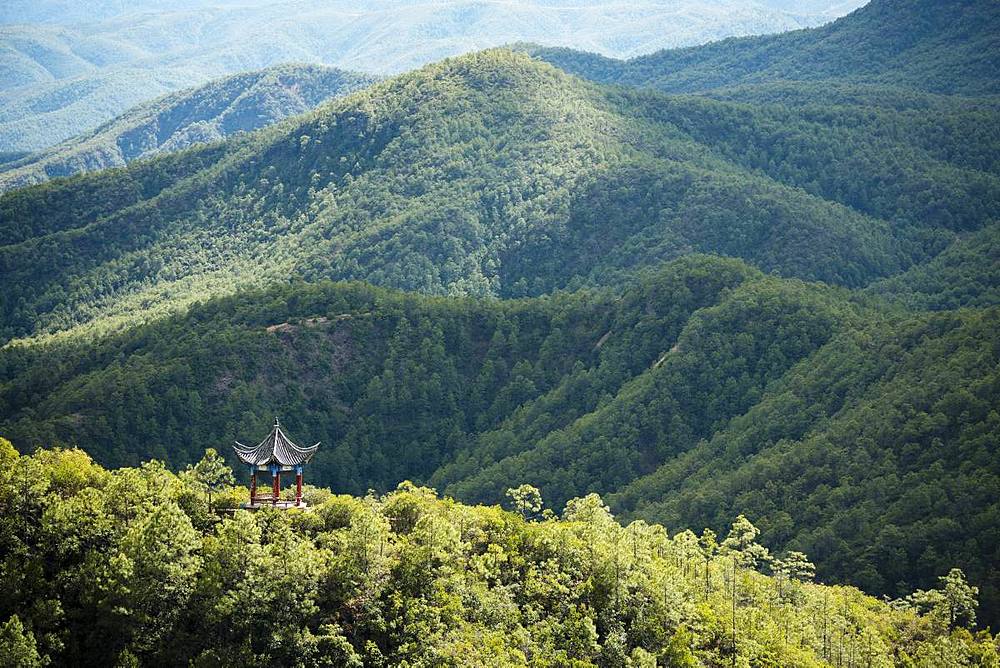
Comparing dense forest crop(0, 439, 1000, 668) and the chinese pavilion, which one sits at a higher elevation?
the chinese pavilion

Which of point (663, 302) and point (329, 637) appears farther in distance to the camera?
point (663, 302)

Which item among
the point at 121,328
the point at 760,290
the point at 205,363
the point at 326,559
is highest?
the point at 326,559

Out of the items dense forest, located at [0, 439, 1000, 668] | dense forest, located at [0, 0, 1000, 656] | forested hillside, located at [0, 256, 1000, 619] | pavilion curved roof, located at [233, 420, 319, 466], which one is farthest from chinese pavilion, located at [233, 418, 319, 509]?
forested hillside, located at [0, 256, 1000, 619]

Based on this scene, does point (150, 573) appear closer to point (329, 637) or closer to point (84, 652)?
point (84, 652)

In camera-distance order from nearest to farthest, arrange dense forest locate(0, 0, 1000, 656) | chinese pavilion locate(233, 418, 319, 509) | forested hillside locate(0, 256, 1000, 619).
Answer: dense forest locate(0, 0, 1000, 656) → chinese pavilion locate(233, 418, 319, 509) → forested hillside locate(0, 256, 1000, 619)

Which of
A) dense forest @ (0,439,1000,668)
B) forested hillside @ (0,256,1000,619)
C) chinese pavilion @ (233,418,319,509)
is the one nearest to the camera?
dense forest @ (0,439,1000,668)

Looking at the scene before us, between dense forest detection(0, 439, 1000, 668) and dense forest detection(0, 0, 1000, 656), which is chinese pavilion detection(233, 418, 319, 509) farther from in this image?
dense forest detection(0, 0, 1000, 656)

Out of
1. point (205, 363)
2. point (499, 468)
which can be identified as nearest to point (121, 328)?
point (205, 363)

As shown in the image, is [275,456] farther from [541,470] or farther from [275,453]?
[541,470]
